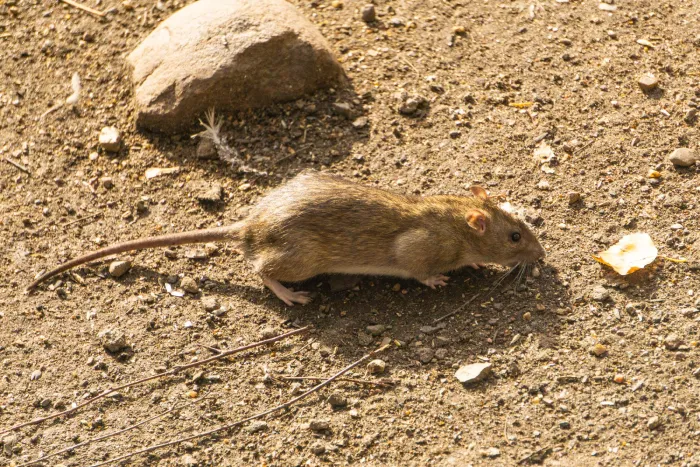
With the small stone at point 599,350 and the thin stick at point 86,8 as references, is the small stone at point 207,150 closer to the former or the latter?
the thin stick at point 86,8

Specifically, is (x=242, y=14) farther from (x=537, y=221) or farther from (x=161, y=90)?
(x=537, y=221)

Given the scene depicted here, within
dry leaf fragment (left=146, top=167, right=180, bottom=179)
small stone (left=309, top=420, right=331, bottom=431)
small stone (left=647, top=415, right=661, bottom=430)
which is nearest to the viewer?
small stone (left=647, top=415, right=661, bottom=430)

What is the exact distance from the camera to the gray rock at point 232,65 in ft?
23.2

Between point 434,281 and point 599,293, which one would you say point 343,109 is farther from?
point 599,293

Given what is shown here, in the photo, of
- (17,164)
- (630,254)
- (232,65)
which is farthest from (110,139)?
(630,254)

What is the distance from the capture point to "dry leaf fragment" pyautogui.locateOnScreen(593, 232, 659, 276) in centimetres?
575

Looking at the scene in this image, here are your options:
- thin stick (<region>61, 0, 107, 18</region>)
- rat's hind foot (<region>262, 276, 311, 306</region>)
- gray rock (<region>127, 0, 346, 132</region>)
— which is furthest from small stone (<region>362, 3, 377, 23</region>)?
rat's hind foot (<region>262, 276, 311, 306</region>)

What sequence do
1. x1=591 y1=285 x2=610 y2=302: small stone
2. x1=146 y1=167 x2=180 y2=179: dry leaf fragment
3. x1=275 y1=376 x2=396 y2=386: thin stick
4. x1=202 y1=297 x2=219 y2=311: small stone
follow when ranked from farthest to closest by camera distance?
x1=146 y1=167 x2=180 y2=179: dry leaf fragment
x1=202 y1=297 x2=219 y2=311: small stone
x1=591 y1=285 x2=610 y2=302: small stone
x1=275 y1=376 x2=396 y2=386: thin stick

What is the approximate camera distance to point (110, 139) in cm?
731

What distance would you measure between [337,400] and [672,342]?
2180mm

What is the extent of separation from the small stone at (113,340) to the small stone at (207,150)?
1849mm

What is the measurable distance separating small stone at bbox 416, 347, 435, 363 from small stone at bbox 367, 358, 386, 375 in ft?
0.83

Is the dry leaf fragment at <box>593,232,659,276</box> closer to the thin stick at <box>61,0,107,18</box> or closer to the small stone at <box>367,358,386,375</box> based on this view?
the small stone at <box>367,358,386,375</box>

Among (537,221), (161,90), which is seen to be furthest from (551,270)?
(161,90)
